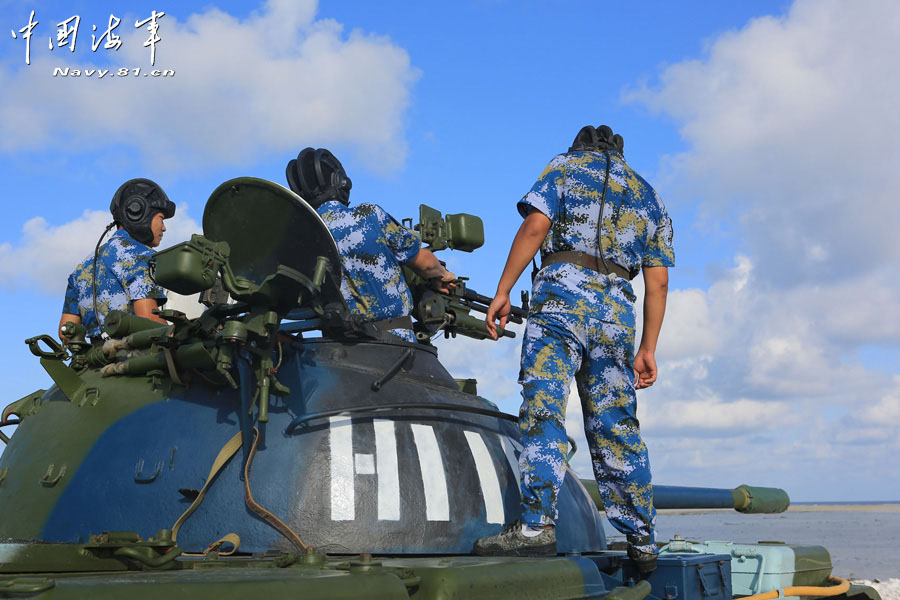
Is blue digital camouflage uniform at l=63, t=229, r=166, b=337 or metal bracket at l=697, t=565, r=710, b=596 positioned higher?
blue digital camouflage uniform at l=63, t=229, r=166, b=337

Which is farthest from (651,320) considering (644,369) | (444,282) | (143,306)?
(143,306)

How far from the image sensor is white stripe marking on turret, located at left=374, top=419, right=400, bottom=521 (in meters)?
4.29

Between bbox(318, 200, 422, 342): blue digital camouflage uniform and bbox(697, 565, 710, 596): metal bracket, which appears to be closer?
bbox(697, 565, 710, 596): metal bracket

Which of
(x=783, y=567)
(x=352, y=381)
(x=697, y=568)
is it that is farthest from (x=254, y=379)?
(x=783, y=567)

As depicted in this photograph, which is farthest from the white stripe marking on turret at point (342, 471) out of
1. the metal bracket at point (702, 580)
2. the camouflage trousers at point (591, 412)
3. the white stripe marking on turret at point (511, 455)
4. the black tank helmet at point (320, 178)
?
the metal bracket at point (702, 580)

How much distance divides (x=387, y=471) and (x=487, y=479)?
541mm

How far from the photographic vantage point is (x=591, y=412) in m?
4.89

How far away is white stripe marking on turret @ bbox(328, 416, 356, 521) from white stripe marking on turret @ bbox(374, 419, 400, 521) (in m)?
0.12

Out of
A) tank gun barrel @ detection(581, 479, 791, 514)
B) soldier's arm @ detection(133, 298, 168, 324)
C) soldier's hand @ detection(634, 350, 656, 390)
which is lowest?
tank gun barrel @ detection(581, 479, 791, 514)

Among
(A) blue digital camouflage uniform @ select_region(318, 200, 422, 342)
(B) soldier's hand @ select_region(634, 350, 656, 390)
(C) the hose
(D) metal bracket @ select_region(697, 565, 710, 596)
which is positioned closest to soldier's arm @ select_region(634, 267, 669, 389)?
(B) soldier's hand @ select_region(634, 350, 656, 390)

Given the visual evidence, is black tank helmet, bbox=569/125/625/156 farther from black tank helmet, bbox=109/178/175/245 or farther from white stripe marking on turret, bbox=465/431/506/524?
black tank helmet, bbox=109/178/175/245

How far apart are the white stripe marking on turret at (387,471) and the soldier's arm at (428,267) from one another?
1.34 meters

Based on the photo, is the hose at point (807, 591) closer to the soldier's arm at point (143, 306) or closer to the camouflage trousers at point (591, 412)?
the camouflage trousers at point (591, 412)

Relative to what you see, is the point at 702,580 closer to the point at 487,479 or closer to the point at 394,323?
the point at 487,479
